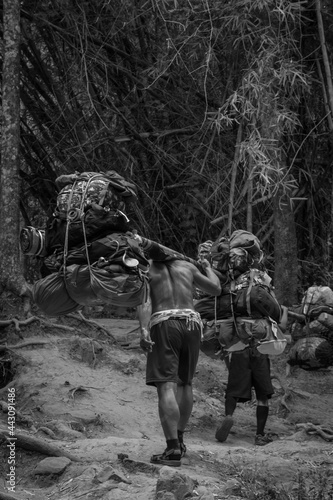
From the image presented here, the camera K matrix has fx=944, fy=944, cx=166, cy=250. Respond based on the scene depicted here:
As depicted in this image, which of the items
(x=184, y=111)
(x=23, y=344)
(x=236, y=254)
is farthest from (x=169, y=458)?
(x=184, y=111)

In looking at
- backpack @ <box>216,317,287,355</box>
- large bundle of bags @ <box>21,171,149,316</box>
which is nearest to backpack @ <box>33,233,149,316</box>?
large bundle of bags @ <box>21,171,149,316</box>

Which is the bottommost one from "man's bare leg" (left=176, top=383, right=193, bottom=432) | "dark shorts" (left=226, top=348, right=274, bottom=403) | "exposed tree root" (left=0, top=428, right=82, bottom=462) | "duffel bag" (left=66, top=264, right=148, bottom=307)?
"dark shorts" (left=226, top=348, right=274, bottom=403)

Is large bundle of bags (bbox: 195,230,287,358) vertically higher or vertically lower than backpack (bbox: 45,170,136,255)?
lower

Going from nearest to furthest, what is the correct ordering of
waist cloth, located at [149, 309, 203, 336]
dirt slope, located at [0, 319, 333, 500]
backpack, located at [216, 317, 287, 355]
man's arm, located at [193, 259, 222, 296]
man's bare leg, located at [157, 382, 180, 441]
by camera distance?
dirt slope, located at [0, 319, 333, 500] → man's bare leg, located at [157, 382, 180, 441] → waist cloth, located at [149, 309, 203, 336] → man's arm, located at [193, 259, 222, 296] → backpack, located at [216, 317, 287, 355]

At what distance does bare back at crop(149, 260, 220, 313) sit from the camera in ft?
23.1

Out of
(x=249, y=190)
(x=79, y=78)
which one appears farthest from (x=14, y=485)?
(x=79, y=78)

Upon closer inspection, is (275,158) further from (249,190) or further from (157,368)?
(157,368)

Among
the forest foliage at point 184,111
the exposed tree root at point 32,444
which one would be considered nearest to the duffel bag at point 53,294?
the exposed tree root at point 32,444

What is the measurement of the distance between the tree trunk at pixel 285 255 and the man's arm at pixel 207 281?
374 cm

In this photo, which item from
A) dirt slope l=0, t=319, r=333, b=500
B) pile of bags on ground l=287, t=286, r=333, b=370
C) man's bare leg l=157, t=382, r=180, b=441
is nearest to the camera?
dirt slope l=0, t=319, r=333, b=500

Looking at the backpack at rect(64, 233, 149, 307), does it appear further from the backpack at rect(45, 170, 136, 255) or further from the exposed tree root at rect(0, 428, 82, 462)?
the exposed tree root at rect(0, 428, 82, 462)

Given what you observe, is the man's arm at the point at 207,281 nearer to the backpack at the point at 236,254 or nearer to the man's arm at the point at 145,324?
the man's arm at the point at 145,324

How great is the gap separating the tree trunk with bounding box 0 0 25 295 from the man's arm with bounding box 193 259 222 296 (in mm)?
2409

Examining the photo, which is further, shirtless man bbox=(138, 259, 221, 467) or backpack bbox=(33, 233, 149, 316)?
shirtless man bbox=(138, 259, 221, 467)
